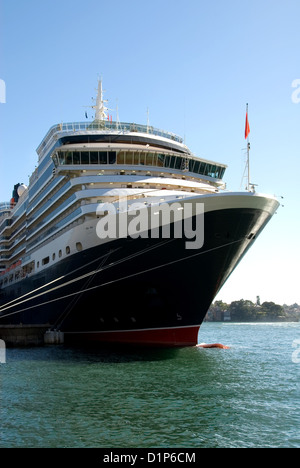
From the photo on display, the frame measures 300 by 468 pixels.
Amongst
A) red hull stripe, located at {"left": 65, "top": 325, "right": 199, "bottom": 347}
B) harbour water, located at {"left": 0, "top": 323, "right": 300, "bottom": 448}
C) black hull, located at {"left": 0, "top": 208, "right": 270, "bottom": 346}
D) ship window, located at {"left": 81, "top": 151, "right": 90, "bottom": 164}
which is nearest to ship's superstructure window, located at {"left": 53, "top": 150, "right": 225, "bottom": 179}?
ship window, located at {"left": 81, "top": 151, "right": 90, "bottom": 164}

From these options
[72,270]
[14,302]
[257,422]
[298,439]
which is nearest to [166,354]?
[72,270]

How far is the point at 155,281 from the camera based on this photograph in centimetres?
2259

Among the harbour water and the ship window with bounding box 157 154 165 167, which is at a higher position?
the ship window with bounding box 157 154 165 167

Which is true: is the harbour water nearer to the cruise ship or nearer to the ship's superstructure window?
the cruise ship

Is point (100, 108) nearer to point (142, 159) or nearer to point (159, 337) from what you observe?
point (142, 159)

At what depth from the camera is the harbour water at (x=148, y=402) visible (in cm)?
996

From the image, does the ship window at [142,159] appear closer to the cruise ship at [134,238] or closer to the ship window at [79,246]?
the cruise ship at [134,238]

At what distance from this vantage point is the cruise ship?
70.8 ft

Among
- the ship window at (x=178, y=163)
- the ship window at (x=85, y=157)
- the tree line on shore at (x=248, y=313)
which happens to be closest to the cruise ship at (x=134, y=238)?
the ship window at (x=178, y=163)

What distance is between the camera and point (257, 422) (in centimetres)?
1123

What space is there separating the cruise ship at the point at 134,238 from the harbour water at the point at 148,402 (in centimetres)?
294

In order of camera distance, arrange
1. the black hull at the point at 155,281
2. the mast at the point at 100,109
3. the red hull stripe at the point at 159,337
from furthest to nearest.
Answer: the mast at the point at 100,109
the red hull stripe at the point at 159,337
the black hull at the point at 155,281

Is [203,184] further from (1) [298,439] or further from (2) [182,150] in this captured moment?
(1) [298,439]

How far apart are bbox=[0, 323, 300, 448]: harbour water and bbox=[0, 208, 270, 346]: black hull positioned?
2393 mm
